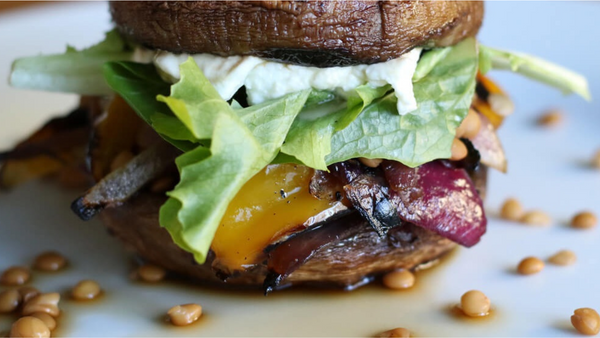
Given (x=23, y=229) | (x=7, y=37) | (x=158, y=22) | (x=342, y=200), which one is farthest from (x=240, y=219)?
(x=7, y=37)

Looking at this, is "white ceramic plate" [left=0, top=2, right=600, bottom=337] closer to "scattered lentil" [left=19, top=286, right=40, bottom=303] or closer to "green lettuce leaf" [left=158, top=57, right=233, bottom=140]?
"scattered lentil" [left=19, top=286, right=40, bottom=303]

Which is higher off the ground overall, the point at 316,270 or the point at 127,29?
the point at 127,29

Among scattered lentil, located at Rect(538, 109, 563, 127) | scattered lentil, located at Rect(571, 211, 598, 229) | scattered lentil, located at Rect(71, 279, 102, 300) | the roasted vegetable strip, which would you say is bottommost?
scattered lentil, located at Rect(571, 211, 598, 229)

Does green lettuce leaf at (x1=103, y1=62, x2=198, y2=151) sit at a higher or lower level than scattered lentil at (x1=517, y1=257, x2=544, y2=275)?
higher

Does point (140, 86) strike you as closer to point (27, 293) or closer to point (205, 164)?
point (205, 164)

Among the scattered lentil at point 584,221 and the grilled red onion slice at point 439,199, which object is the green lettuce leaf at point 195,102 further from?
the scattered lentil at point 584,221

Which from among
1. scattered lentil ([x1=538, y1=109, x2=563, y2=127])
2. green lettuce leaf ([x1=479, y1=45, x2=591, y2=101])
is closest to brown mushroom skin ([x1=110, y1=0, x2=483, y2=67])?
green lettuce leaf ([x1=479, y1=45, x2=591, y2=101])

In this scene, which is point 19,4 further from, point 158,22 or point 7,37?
point 158,22
